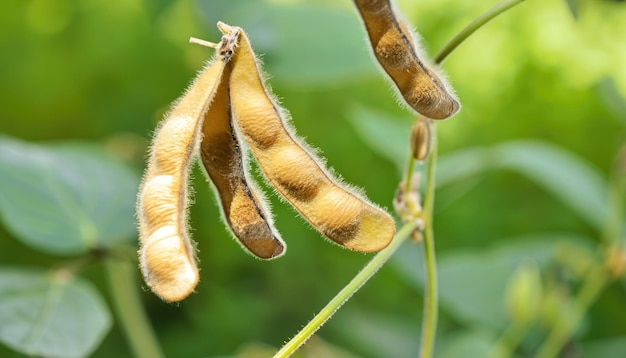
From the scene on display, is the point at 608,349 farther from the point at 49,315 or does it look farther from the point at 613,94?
the point at 49,315

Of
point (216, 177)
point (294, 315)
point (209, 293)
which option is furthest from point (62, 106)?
point (216, 177)

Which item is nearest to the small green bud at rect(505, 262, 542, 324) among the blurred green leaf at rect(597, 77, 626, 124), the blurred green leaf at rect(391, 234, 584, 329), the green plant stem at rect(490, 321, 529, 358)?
the green plant stem at rect(490, 321, 529, 358)

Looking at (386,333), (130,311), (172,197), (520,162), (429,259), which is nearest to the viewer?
(172,197)

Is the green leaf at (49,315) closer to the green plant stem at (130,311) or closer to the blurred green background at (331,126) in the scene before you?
the green plant stem at (130,311)

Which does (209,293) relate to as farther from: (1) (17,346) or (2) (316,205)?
Result: (2) (316,205)

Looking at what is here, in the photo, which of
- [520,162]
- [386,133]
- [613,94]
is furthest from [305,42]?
[613,94]

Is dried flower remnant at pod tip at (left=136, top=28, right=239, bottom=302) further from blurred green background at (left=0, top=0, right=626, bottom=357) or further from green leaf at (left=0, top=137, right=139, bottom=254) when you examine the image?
blurred green background at (left=0, top=0, right=626, bottom=357)

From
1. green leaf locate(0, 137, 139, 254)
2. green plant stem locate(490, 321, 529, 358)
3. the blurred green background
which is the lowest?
the blurred green background
